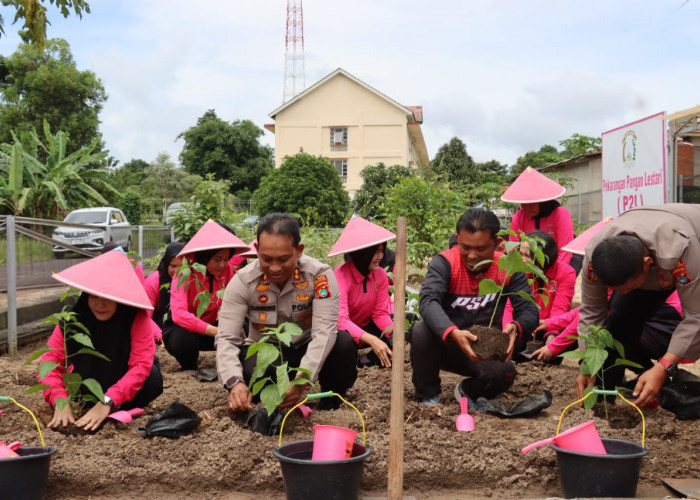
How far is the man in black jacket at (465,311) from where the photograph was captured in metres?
3.36

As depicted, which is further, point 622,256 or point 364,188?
point 364,188

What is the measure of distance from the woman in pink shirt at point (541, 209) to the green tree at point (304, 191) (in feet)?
56.3

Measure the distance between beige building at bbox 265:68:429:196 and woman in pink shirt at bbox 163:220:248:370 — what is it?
28139 mm

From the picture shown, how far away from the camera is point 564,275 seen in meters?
4.62

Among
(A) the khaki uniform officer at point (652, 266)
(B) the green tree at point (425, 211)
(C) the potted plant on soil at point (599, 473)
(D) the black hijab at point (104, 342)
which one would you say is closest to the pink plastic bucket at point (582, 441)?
(C) the potted plant on soil at point (599, 473)

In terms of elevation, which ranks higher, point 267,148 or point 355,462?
point 267,148

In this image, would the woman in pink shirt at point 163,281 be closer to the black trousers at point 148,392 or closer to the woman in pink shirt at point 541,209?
the black trousers at point 148,392

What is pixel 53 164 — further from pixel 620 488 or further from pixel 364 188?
pixel 620 488

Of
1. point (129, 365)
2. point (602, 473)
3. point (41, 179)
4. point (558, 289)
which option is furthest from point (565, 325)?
point (41, 179)

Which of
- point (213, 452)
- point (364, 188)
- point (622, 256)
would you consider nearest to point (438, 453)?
point (213, 452)

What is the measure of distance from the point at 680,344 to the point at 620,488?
818 millimetres

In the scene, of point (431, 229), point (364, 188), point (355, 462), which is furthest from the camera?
point (364, 188)

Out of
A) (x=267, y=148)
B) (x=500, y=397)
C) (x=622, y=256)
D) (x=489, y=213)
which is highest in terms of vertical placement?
(x=267, y=148)

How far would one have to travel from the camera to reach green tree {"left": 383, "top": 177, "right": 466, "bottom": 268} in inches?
357
